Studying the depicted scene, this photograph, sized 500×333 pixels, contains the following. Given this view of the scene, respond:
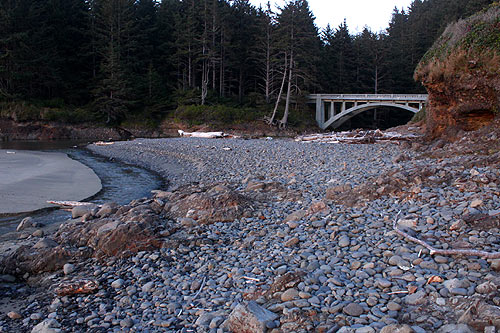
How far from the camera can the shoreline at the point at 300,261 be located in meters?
3.42

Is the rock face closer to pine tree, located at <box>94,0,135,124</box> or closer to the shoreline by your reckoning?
the shoreline

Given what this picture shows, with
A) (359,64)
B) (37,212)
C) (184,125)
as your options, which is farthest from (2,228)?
(359,64)

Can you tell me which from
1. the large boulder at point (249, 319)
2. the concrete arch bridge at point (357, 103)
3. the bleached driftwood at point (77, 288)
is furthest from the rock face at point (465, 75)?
the concrete arch bridge at point (357, 103)

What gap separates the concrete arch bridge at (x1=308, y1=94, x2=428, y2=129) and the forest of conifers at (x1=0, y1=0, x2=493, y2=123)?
2917 mm

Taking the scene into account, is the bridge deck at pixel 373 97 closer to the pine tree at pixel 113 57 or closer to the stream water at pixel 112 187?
the pine tree at pixel 113 57

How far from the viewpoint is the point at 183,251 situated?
17.7 feet

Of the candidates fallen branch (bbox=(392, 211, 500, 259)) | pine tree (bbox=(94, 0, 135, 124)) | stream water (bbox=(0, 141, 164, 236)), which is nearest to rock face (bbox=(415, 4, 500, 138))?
fallen branch (bbox=(392, 211, 500, 259))

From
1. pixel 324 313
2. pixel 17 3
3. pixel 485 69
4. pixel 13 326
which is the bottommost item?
pixel 13 326

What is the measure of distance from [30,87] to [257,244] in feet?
128

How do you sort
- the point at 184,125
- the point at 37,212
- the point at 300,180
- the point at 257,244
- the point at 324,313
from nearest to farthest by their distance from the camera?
the point at 324,313, the point at 257,244, the point at 37,212, the point at 300,180, the point at 184,125

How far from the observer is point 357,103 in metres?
36.7

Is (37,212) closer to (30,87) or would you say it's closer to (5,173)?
(5,173)

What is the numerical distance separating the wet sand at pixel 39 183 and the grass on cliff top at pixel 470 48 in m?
12.1

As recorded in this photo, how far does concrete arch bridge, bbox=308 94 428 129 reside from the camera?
32125mm
